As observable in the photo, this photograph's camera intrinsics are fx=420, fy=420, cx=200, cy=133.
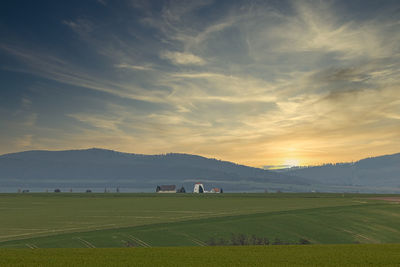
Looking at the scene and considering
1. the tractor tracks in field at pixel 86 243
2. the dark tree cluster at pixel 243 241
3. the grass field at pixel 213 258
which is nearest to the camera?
the grass field at pixel 213 258

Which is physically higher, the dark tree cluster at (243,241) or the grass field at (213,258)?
the grass field at (213,258)

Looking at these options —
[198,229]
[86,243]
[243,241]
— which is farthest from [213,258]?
[243,241]

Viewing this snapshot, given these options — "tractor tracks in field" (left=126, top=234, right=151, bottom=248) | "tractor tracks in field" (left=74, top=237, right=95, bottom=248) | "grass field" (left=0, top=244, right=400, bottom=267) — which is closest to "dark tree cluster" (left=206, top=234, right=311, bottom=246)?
"tractor tracks in field" (left=126, top=234, right=151, bottom=248)

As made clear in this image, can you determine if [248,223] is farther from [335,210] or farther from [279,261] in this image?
[279,261]

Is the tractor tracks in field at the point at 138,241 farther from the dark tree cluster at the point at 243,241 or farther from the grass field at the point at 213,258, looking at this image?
the grass field at the point at 213,258

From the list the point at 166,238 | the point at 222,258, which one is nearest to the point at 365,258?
the point at 222,258

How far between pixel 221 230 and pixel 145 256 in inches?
1485

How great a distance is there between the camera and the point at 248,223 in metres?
69.1

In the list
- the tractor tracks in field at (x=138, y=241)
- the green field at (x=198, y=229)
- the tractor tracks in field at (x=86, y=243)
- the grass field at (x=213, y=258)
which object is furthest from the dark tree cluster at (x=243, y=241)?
the grass field at (x=213, y=258)

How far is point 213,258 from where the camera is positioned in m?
26.2

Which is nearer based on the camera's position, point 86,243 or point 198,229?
point 86,243

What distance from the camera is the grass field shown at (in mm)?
23797

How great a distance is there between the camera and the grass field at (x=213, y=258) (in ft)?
78.1

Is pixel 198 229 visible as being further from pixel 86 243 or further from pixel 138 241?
pixel 86 243
